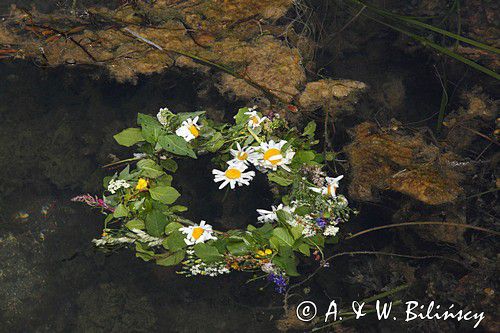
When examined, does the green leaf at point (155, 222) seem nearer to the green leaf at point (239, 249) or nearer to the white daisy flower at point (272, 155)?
the green leaf at point (239, 249)

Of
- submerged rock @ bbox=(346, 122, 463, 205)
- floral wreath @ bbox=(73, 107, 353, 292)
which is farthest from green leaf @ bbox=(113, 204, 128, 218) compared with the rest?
submerged rock @ bbox=(346, 122, 463, 205)

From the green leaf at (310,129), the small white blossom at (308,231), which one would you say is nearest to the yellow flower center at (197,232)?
the small white blossom at (308,231)

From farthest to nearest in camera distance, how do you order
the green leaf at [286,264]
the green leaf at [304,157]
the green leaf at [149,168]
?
the green leaf at [304,157] → the green leaf at [149,168] → the green leaf at [286,264]

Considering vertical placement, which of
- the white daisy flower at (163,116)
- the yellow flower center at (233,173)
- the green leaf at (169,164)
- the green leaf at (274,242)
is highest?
the white daisy flower at (163,116)

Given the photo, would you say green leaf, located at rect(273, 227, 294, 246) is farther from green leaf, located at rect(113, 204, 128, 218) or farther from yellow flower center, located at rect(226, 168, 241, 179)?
green leaf, located at rect(113, 204, 128, 218)

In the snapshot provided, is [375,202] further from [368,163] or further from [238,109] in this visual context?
[238,109]

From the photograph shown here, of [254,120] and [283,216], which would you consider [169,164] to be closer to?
[254,120]

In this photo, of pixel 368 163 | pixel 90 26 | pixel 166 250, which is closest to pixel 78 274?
pixel 166 250
